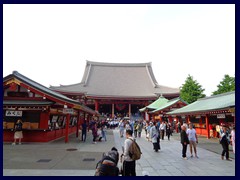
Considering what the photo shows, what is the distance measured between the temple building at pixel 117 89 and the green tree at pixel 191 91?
438 cm

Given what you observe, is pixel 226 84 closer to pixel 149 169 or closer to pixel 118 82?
pixel 118 82

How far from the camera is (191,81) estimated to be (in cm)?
4225

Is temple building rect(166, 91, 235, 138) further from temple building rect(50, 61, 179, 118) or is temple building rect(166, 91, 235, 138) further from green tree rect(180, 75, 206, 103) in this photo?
green tree rect(180, 75, 206, 103)

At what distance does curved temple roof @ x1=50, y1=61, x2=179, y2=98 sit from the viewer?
38062mm

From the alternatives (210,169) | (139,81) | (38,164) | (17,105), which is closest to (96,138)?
(17,105)

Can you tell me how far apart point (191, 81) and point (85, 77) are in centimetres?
2465

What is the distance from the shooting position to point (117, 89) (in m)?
41.2

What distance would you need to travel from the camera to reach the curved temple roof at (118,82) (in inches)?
1499

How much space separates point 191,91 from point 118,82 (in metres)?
16.5

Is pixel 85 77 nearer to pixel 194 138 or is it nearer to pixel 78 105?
pixel 78 105

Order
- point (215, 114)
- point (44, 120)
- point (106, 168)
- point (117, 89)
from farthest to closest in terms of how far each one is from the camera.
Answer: point (117, 89) → point (215, 114) → point (44, 120) → point (106, 168)

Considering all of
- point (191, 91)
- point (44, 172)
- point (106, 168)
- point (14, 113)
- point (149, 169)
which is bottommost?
point (149, 169)

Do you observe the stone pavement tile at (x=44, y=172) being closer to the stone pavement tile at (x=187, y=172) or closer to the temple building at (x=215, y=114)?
the stone pavement tile at (x=187, y=172)

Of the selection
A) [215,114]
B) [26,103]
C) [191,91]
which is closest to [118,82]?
[191,91]
